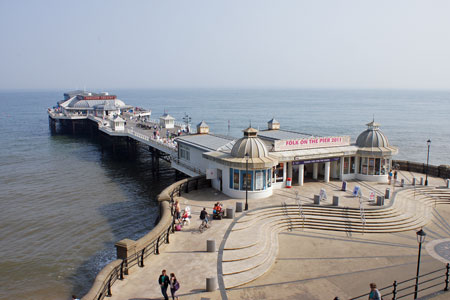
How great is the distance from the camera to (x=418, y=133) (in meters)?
83.2

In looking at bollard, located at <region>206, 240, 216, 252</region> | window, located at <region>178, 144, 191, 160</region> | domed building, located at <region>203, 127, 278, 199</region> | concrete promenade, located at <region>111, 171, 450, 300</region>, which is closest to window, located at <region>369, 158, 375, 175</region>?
concrete promenade, located at <region>111, 171, 450, 300</region>

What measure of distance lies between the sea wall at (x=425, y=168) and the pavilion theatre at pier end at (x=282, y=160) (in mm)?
4967

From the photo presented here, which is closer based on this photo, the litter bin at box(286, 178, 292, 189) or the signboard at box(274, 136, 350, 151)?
the litter bin at box(286, 178, 292, 189)

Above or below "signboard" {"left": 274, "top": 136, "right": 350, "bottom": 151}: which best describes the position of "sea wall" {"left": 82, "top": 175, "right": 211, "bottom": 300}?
below

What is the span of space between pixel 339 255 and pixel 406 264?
3.08 m

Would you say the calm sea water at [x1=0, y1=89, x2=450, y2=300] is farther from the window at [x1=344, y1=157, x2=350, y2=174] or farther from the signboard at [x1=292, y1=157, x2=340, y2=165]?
the window at [x1=344, y1=157, x2=350, y2=174]

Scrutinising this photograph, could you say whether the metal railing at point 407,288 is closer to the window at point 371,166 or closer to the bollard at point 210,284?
the bollard at point 210,284

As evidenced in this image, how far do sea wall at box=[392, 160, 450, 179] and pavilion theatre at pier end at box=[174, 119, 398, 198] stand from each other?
16.3 feet

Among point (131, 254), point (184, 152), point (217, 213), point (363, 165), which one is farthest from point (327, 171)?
point (131, 254)

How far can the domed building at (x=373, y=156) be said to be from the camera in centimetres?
3070

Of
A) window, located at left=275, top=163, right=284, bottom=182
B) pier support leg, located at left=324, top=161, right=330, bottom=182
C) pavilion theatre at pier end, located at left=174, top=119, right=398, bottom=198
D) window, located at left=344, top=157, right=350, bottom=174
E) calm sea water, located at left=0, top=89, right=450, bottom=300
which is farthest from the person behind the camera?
window, located at left=344, top=157, right=350, bottom=174

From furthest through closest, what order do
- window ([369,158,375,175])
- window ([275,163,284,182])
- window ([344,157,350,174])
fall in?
window ([344,157,350,174])
window ([369,158,375,175])
window ([275,163,284,182])

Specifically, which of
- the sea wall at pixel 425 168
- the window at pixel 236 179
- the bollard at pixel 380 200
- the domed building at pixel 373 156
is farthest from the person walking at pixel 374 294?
the sea wall at pixel 425 168

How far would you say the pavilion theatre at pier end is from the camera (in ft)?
85.5
